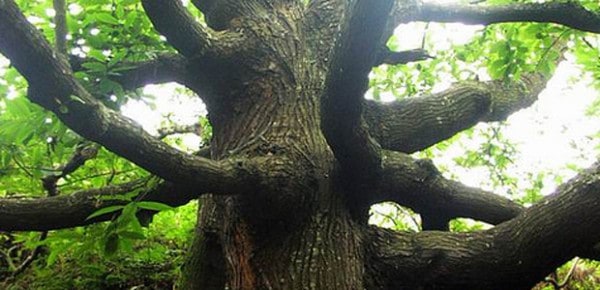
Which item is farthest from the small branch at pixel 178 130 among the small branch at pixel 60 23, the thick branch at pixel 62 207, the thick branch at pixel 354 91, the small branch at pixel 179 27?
the small branch at pixel 60 23

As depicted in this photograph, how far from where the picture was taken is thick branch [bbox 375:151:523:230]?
314 cm

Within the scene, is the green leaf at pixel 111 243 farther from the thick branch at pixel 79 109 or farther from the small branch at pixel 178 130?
the small branch at pixel 178 130

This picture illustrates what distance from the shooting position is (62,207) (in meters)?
2.76

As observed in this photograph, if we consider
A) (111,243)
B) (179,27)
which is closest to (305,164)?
Result: (179,27)

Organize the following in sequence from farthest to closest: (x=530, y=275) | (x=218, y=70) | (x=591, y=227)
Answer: (x=218, y=70) → (x=530, y=275) → (x=591, y=227)

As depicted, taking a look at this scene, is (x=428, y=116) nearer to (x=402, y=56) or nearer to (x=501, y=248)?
(x=402, y=56)

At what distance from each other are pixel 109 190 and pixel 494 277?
2.16 metres

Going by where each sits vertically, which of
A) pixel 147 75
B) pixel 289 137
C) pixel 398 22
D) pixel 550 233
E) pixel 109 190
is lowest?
pixel 550 233

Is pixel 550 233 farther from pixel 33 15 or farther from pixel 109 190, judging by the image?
pixel 33 15

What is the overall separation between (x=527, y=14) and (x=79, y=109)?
2.37 meters

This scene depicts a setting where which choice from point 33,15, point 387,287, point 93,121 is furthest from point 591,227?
point 33,15

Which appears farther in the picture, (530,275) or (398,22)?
(398,22)

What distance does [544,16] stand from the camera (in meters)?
2.94

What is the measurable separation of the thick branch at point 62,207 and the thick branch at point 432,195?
1154 millimetres
